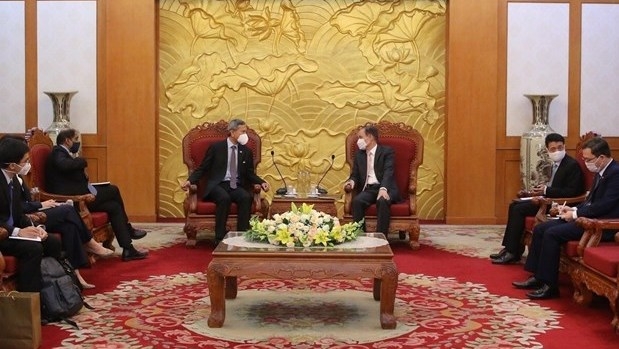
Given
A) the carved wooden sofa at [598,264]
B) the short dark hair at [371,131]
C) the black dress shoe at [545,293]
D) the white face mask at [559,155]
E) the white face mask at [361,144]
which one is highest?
the short dark hair at [371,131]

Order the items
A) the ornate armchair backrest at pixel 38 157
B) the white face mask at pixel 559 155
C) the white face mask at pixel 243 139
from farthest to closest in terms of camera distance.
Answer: the white face mask at pixel 243 139 < the white face mask at pixel 559 155 < the ornate armchair backrest at pixel 38 157

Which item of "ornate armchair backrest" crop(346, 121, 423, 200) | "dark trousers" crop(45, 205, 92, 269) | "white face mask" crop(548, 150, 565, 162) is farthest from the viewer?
"ornate armchair backrest" crop(346, 121, 423, 200)

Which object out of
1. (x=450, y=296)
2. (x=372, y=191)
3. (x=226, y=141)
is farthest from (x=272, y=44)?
(x=450, y=296)

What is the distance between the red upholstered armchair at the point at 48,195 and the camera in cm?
770

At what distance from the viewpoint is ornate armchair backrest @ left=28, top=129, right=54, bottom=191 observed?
25.5 feet

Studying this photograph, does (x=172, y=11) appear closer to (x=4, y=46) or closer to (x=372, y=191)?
(x=4, y=46)

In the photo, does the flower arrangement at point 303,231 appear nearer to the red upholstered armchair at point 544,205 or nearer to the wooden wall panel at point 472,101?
the red upholstered armchair at point 544,205

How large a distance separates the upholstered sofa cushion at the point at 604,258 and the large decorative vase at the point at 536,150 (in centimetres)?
418

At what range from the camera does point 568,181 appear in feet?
25.9

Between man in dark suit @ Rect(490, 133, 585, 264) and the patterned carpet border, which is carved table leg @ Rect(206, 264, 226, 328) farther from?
man in dark suit @ Rect(490, 133, 585, 264)

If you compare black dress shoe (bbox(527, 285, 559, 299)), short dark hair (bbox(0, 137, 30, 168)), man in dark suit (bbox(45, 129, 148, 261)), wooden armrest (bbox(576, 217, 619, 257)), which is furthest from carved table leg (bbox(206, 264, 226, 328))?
→ man in dark suit (bbox(45, 129, 148, 261))

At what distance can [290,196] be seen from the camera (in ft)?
30.1

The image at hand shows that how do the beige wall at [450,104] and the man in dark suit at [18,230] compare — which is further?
the beige wall at [450,104]

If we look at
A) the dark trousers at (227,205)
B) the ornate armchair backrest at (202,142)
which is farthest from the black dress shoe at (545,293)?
the ornate armchair backrest at (202,142)
